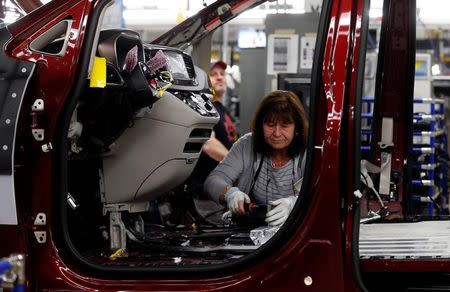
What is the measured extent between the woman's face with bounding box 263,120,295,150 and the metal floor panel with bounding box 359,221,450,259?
0.57 meters

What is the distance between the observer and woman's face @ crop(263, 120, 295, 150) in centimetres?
377

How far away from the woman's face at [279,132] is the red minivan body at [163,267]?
1091 millimetres

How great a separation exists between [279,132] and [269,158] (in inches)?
7.2

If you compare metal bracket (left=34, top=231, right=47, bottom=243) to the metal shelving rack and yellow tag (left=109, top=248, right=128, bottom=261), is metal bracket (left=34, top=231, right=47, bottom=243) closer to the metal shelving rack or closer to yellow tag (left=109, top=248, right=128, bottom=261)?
yellow tag (left=109, top=248, right=128, bottom=261)

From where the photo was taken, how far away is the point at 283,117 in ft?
12.4

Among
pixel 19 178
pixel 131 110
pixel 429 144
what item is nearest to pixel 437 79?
pixel 429 144

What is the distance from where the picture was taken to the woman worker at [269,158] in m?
3.78

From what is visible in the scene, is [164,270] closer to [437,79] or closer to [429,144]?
[429,144]

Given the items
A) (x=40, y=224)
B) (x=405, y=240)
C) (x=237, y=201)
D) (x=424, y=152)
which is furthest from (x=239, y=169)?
(x=424, y=152)

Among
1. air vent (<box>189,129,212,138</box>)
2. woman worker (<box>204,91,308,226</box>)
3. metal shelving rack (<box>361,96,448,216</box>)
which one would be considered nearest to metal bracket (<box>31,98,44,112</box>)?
air vent (<box>189,129,212,138</box>)

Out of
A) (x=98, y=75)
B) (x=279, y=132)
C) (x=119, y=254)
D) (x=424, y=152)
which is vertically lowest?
(x=119, y=254)

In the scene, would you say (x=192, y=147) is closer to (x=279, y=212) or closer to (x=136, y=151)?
(x=136, y=151)

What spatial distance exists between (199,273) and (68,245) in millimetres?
494

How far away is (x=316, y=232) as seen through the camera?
8.56ft
